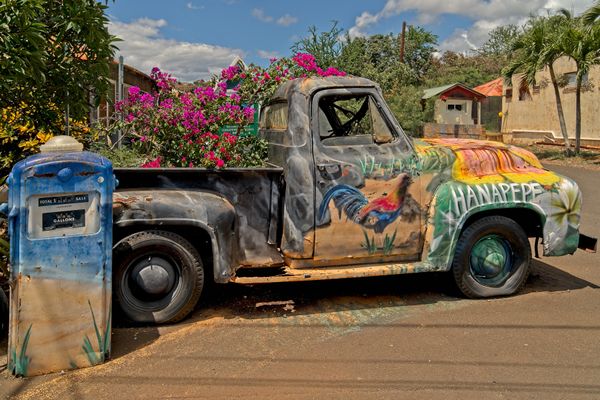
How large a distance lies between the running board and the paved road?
39 centimetres

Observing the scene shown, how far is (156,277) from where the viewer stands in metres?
4.32

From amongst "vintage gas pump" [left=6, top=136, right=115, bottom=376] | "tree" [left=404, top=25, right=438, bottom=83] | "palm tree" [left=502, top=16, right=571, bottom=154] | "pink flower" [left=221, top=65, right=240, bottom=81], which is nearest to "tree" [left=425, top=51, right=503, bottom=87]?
"tree" [left=404, top=25, right=438, bottom=83]

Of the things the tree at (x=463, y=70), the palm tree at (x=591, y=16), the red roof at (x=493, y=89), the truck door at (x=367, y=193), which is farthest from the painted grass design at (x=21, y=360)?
the tree at (x=463, y=70)

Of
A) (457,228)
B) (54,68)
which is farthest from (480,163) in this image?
(54,68)

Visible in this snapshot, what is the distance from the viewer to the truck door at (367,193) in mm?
4633

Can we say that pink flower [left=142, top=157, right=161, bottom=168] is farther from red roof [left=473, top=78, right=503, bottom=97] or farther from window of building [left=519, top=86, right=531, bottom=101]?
red roof [left=473, top=78, right=503, bottom=97]

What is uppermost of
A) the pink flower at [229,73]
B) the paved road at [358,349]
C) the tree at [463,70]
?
the tree at [463,70]

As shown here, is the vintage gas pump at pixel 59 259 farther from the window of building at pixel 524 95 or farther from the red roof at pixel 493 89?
the red roof at pixel 493 89

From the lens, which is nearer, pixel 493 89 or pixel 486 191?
pixel 486 191

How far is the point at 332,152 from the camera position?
4676 millimetres

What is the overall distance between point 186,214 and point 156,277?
1.92 feet

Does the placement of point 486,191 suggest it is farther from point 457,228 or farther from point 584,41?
point 584,41

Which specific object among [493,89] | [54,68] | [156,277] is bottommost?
[156,277]

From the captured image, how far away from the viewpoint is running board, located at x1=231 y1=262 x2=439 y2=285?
449 cm
